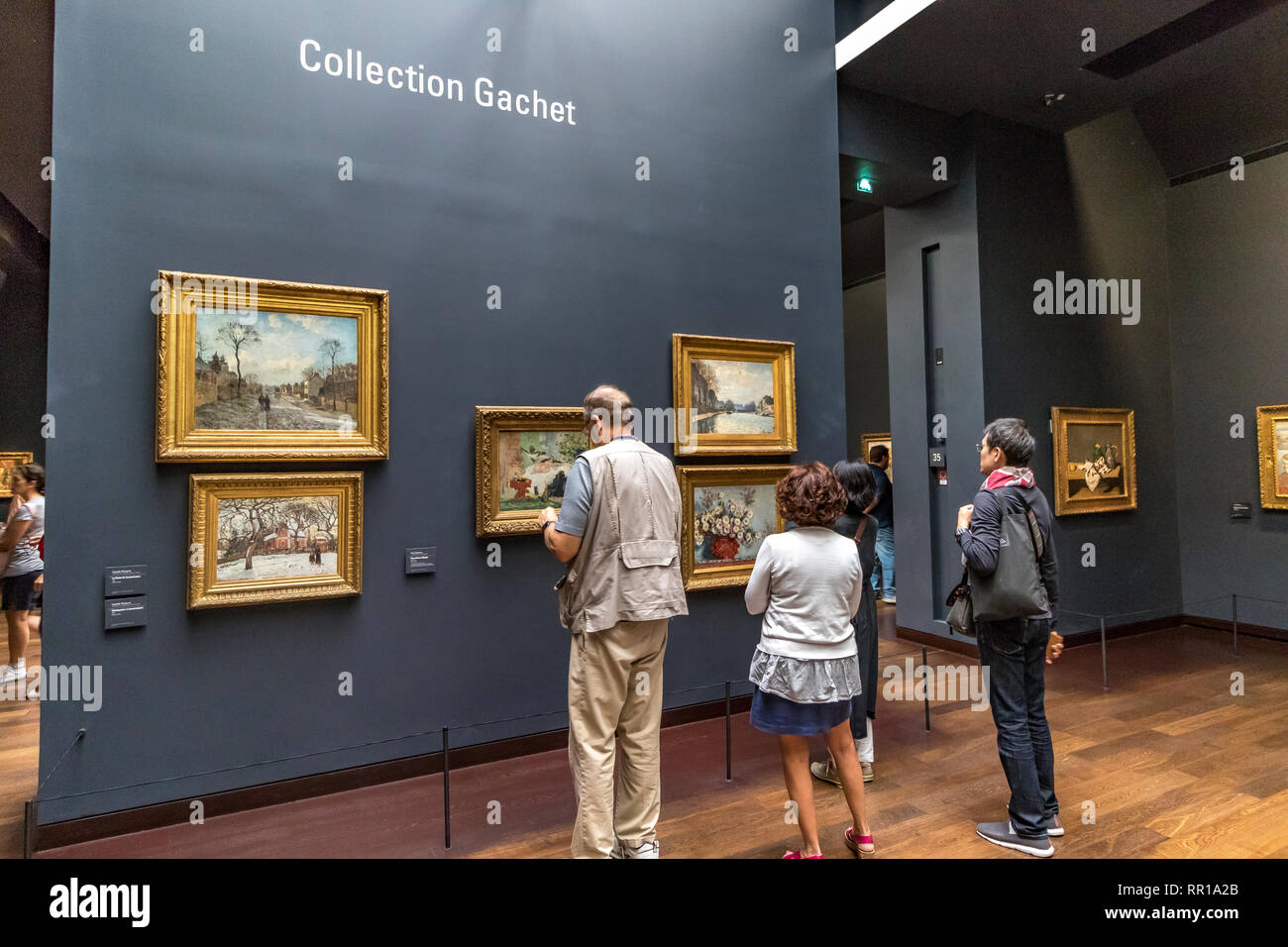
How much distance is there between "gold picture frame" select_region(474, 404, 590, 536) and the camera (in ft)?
15.4

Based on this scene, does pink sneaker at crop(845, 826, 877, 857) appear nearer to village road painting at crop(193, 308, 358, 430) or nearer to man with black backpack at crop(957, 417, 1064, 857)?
man with black backpack at crop(957, 417, 1064, 857)

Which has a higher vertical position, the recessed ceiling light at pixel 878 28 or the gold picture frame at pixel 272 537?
the recessed ceiling light at pixel 878 28

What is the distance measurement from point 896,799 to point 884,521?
6388 millimetres

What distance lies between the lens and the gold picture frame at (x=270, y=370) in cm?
391

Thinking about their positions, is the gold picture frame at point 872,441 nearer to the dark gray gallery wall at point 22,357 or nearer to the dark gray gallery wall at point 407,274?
the dark gray gallery wall at point 407,274

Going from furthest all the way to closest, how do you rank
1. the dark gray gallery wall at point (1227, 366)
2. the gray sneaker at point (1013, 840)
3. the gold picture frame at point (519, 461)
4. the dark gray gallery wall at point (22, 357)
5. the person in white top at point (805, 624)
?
the dark gray gallery wall at point (22, 357), the dark gray gallery wall at point (1227, 366), the gold picture frame at point (519, 461), the gray sneaker at point (1013, 840), the person in white top at point (805, 624)

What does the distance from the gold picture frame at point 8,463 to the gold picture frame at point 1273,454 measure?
1675cm

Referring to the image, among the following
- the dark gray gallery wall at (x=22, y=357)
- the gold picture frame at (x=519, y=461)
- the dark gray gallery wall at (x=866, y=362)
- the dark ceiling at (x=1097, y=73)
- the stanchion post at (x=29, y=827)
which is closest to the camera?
the stanchion post at (x=29, y=827)

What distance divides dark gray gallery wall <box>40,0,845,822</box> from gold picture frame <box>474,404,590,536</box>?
124 mm

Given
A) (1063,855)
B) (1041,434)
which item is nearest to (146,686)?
(1063,855)

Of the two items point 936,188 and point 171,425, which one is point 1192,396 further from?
point 171,425

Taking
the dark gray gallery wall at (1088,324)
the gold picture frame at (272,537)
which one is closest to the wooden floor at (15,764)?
the gold picture frame at (272,537)

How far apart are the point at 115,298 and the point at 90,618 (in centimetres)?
179

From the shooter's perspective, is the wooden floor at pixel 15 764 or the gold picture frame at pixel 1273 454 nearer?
the wooden floor at pixel 15 764
